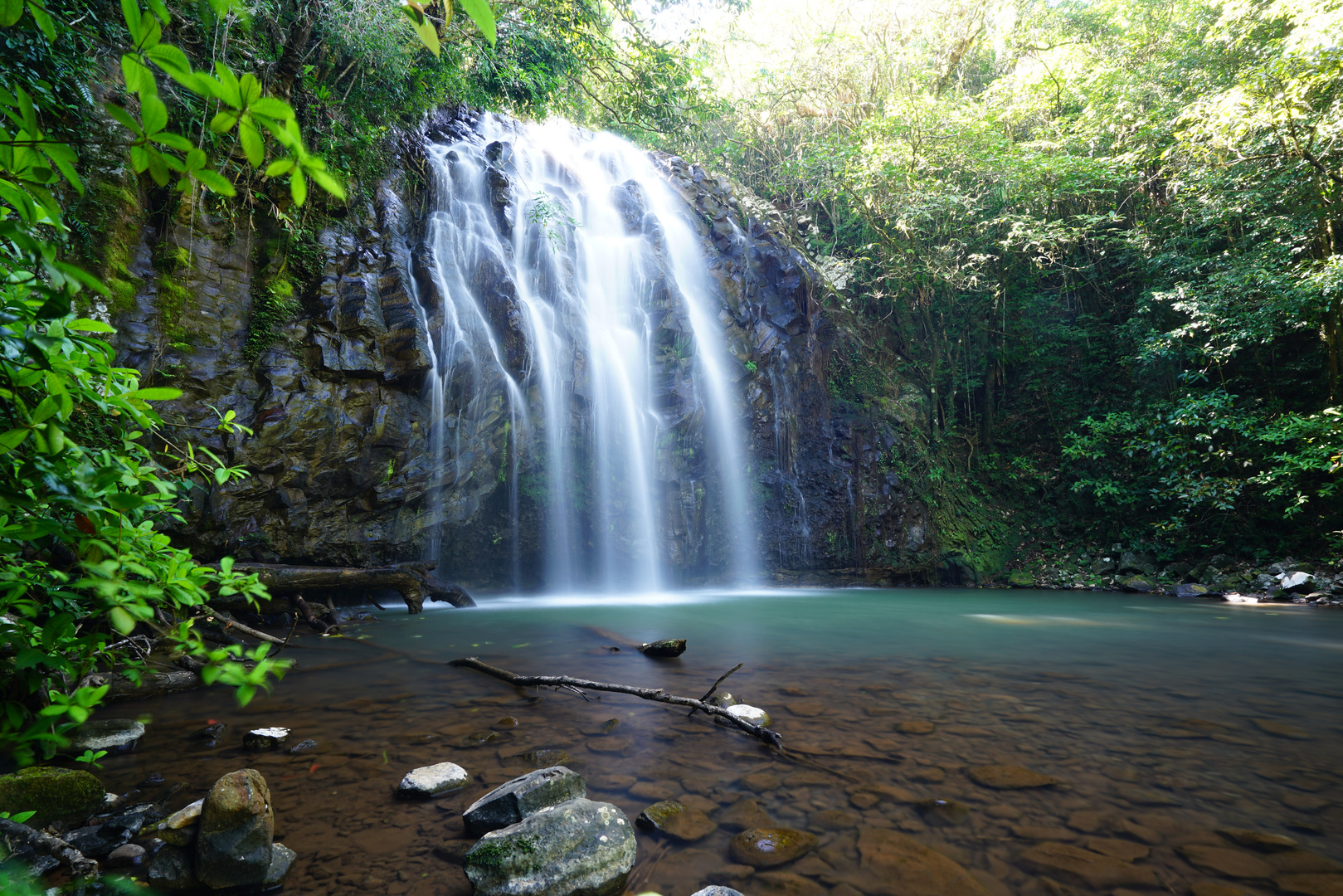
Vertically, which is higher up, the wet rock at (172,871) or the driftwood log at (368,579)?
the driftwood log at (368,579)

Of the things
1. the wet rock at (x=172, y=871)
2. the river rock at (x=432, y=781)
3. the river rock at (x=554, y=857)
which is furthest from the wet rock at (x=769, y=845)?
the wet rock at (x=172, y=871)

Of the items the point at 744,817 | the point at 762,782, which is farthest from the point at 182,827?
the point at 762,782

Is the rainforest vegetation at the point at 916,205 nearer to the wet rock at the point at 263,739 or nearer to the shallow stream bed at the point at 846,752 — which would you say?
the wet rock at the point at 263,739

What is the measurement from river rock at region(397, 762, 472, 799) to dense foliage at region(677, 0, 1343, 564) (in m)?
13.5

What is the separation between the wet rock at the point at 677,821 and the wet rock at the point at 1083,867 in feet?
4.04

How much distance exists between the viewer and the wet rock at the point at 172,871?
2014mm

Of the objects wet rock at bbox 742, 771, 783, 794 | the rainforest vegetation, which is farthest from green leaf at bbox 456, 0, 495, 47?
wet rock at bbox 742, 771, 783, 794

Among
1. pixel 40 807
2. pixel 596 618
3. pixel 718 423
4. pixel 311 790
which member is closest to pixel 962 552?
pixel 718 423

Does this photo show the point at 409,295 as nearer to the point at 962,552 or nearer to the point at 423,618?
the point at 423,618

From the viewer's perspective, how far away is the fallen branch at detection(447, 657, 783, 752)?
10.6 feet

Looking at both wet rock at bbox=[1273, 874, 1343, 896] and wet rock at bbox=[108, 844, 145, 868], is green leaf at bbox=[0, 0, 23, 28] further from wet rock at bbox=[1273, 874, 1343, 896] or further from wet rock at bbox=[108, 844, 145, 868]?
wet rock at bbox=[1273, 874, 1343, 896]

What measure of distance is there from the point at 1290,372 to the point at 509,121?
18185 millimetres

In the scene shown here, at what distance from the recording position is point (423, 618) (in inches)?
307

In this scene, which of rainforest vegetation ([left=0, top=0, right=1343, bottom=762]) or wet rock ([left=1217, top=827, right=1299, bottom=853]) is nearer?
rainforest vegetation ([left=0, top=0, right=1343, bottom=762])
